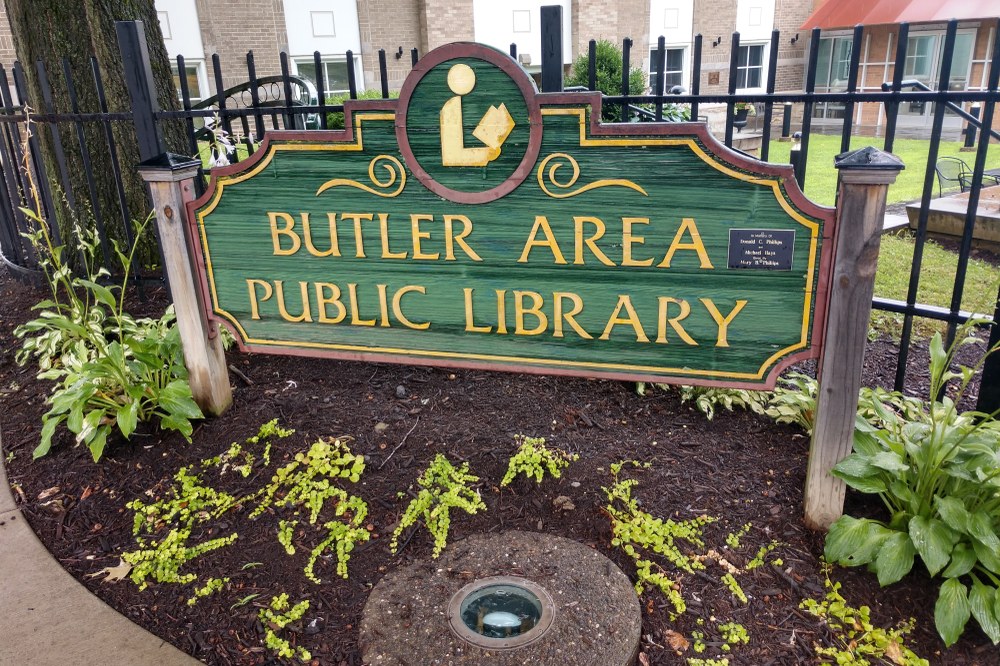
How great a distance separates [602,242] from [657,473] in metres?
0.97

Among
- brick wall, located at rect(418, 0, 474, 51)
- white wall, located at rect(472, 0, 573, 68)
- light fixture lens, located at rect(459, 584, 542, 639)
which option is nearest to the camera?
light fixture lens, located at rect(459, 584, 542, 639)

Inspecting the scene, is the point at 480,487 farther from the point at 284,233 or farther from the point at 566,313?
the point at 284,233

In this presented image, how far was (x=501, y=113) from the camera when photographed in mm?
2504

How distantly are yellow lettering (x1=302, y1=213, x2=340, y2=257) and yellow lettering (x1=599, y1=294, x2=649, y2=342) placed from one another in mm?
1106

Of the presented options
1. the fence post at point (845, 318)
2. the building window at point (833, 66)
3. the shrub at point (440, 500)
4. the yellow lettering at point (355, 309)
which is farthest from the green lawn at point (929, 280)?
the building window at point (833, 66)

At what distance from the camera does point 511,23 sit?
19.8m

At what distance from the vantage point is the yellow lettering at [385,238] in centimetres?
281

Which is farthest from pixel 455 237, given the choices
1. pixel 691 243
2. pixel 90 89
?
pixel 90 89

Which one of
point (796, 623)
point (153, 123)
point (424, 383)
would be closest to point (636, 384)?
point (424, 383)

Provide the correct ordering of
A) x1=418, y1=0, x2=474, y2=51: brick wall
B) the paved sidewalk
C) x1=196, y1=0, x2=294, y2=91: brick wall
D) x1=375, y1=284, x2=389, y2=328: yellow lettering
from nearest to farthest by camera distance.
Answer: the paved sidewalk, x1=375, y1=284, x2=389, y2=328: yellow lettering, x1=196, y1=0, x2=294, y2=91: brick wall, x1=418, y1=0, x2=474, y2=51: brick wall

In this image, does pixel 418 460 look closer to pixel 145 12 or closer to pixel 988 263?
pixel 145 12

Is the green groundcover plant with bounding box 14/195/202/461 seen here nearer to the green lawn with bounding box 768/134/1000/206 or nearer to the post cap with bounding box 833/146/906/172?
the post cap with bounding box 833/146/906/172

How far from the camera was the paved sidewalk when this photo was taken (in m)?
2.34

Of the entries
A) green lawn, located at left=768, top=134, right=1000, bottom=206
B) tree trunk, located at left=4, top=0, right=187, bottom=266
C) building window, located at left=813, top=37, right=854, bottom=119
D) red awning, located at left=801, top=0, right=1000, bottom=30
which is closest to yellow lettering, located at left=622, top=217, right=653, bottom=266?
tree trunk, located at left=4, top=0, right=187, bottom=266
